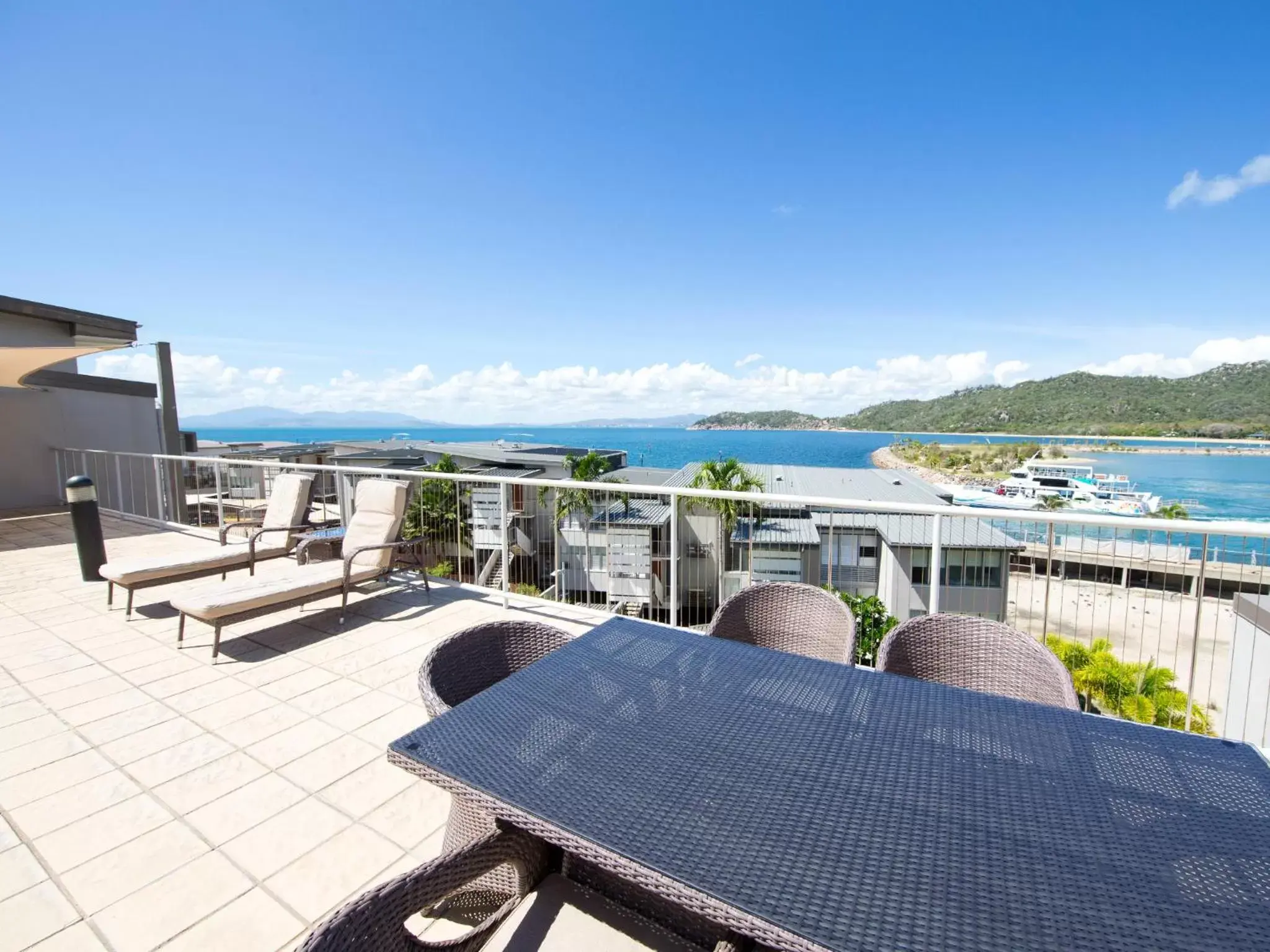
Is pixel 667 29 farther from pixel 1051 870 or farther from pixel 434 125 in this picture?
pixel 1051 870

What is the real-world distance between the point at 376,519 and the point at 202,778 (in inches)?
101

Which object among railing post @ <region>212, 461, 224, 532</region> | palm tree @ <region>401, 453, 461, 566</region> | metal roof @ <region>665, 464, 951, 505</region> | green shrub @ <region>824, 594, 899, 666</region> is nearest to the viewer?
palm tree @ <region>401, 453, 461, 566</region>

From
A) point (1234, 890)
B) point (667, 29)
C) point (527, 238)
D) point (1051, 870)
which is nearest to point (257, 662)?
point (1051, 870)

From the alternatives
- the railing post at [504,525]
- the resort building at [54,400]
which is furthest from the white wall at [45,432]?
the railing post at [504,525]

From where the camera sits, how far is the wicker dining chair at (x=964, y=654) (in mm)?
2014

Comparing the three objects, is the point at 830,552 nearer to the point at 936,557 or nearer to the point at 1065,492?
the point at 936,557

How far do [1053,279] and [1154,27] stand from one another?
43.3 m

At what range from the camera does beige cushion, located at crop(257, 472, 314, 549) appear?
5387 millimetres

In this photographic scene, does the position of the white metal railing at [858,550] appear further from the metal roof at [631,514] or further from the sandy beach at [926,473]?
Answer: the sandy beach at [926,473]

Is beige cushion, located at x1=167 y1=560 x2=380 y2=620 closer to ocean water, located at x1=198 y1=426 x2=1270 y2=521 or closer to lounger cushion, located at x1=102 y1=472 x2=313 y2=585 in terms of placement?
lounger cushion, located at x1=102 y1=472 x2=313 y2=585

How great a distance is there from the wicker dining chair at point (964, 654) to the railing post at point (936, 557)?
0.83m

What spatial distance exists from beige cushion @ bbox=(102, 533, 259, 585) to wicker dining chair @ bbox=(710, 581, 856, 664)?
4746mm

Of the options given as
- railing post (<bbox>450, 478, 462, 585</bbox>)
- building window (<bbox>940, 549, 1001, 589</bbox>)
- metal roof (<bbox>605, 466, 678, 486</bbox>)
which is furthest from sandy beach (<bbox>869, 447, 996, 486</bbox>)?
railing post (<bbox>450, 478, 462, 585</bbox>)

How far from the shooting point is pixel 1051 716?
1.46 m
